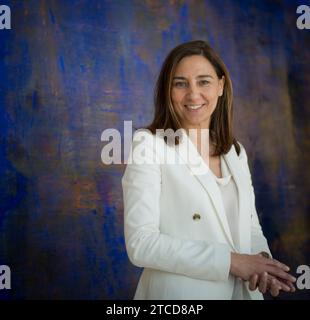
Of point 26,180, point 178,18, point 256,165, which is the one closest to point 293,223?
point 256,165

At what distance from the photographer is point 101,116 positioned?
3209 mm

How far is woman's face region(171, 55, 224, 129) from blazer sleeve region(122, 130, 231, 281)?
33 cm

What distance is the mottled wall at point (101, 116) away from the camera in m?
3.11

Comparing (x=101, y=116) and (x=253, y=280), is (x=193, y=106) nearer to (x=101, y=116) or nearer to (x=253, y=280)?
(x=253, y=280)

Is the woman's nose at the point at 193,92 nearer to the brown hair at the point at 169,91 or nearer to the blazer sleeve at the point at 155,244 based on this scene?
the brown hair at the point at 169,91

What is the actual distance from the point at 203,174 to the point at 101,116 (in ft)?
5.31

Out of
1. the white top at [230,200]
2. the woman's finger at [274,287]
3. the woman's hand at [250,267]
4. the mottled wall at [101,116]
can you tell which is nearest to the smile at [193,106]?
the white top at [230,200]

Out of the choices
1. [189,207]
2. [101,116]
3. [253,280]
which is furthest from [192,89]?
[101,116]

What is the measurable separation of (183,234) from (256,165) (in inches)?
72.2

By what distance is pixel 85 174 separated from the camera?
10.5ft

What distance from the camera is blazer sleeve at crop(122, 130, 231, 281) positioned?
157 centimetres

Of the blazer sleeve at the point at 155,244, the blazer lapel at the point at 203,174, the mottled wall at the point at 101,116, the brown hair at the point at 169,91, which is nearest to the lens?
the blazer sleeve at the point at 155,244
